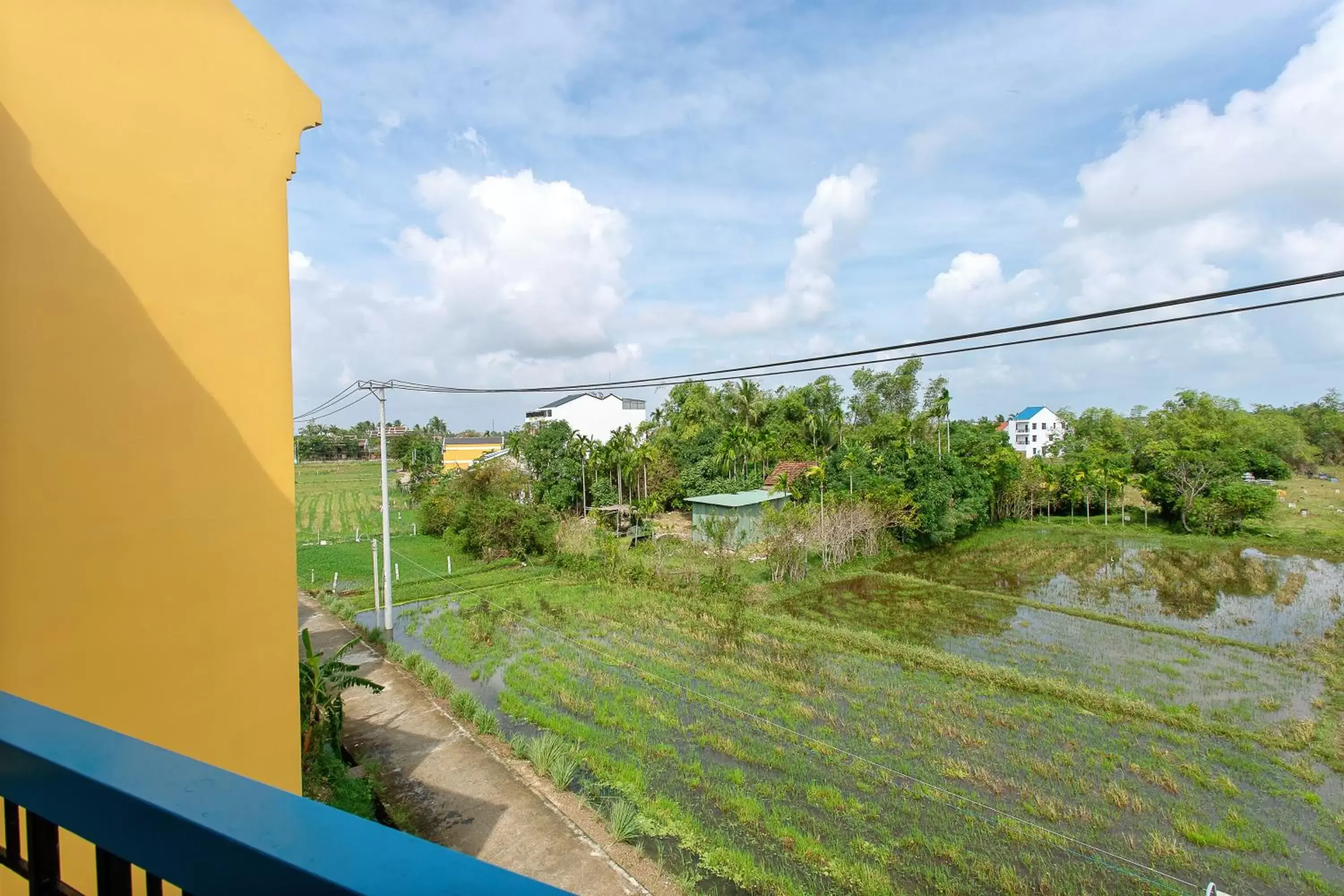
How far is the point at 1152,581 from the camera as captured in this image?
1400cm

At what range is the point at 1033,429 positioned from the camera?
1791 inches

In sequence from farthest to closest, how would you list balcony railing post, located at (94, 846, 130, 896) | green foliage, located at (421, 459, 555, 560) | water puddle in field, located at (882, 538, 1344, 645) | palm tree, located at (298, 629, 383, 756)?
1. green foliage, located at (421, 459, 555, 560)
2. water puddle in field, located at (882, 538, 1344, 645)
3. palm tree, located at (298, 629, 383, 756)
4. balcony railing post, located at (94, 846, 130, 896)

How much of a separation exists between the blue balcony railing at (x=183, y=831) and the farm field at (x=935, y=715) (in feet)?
15.7

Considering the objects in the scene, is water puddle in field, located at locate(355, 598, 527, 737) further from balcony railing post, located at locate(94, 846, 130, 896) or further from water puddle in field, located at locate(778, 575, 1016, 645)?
balcony railing post, located at locate(94, 846, 130, 896)

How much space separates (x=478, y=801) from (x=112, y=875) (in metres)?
5.53

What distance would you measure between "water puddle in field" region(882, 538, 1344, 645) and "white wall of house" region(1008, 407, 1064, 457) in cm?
2952

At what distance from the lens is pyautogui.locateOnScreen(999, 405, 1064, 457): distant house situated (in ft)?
147

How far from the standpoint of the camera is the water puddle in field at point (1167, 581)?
11.2m

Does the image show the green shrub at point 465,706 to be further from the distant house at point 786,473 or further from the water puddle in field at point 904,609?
the distant house at point 786,473

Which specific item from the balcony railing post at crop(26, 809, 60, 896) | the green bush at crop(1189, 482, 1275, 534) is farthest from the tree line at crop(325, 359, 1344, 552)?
the balcony railing post at crop(26, 809, 60, 896)

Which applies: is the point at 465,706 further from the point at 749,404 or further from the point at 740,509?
the point at 749,404

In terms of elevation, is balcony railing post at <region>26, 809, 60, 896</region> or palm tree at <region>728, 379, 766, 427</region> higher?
palm tree at <region>728, 379, 766, 427</region>

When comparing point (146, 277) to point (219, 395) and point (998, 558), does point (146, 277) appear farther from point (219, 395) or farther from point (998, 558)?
point (998, 558)

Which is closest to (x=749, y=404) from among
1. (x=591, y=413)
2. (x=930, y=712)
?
(x=591, y=413)
